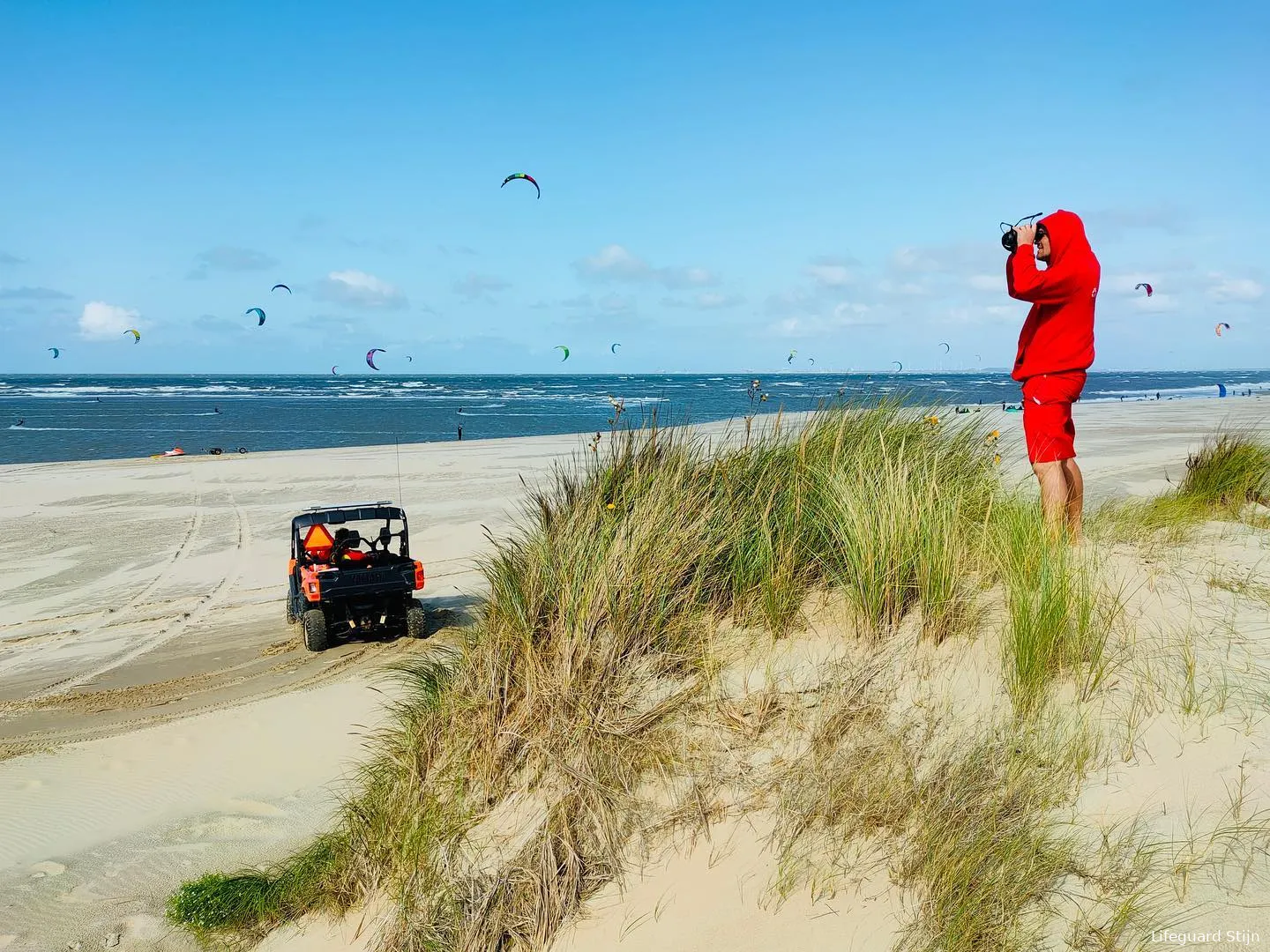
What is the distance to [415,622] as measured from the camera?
809 cm

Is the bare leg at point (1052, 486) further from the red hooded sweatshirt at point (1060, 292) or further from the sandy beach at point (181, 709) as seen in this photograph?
the sandy beach at point (181, 709)

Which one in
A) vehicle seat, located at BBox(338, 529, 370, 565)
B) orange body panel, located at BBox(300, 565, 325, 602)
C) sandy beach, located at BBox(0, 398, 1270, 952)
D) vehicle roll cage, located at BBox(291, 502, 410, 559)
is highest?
vehicle roll cage, located at BBox(291, 502, 410, 559)

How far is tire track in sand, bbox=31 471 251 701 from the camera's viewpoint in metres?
7.55

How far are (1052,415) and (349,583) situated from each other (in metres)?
5.92

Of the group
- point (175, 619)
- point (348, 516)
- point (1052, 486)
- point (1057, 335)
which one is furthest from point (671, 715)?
point (175, 619)

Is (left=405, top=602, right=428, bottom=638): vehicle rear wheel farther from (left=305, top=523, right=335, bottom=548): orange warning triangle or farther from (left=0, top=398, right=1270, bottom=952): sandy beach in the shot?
(left=305, top=523, right=335, bottom=548): orange warning triangle


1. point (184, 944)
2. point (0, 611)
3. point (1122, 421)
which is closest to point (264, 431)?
point (0, 611)

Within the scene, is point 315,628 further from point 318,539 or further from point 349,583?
point 318,539

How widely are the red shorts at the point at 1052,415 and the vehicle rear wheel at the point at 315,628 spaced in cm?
609

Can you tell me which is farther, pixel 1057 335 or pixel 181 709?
pixel 181 709

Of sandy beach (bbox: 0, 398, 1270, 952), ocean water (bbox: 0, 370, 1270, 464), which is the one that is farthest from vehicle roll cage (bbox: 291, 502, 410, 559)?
ocean water (bbox: 0, 370, 1270, 464)

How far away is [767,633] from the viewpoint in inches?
160

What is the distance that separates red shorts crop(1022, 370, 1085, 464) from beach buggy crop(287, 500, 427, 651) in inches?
212

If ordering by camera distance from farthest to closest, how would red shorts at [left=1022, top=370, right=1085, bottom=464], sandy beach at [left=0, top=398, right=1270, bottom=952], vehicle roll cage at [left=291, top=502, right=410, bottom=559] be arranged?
vehicle roll cage at [left=291, top=502, right=410, bottom=559] < red shorts at [left=1022, top=370, right=1085, bottom=464] < sandy beach at [left=0, top=398, right=1270, bottom=952]
